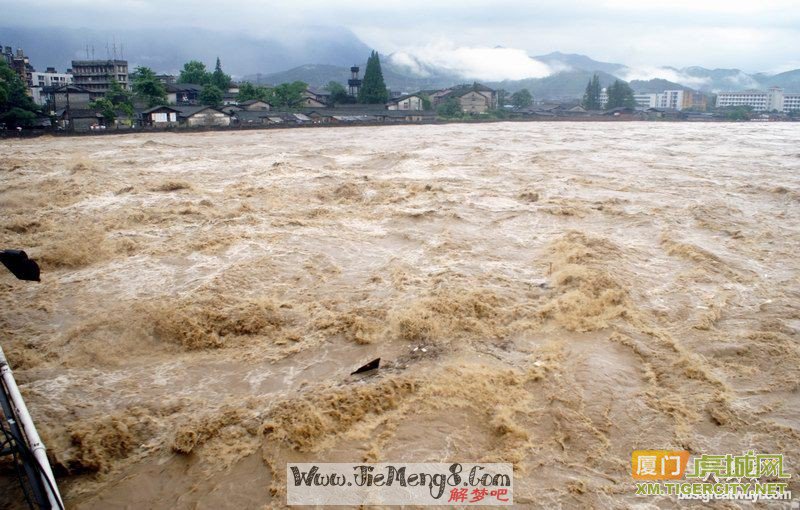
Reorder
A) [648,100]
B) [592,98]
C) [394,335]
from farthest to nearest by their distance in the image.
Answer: [648,100]
[592,98]
[394,335]

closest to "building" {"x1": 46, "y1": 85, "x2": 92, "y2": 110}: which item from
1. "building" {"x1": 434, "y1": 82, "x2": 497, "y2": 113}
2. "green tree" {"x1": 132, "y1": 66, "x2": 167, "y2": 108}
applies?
"green tree" {"x1": 132, "y1": 66, "x2": 167, "y2": 108}

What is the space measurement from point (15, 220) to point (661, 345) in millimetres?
10773

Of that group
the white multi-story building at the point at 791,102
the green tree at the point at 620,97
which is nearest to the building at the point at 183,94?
the green tree at the point at 620,97

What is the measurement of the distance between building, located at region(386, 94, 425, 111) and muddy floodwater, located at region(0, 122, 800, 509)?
31.4 meters

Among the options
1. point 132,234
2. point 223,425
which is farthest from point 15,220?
point 223,425

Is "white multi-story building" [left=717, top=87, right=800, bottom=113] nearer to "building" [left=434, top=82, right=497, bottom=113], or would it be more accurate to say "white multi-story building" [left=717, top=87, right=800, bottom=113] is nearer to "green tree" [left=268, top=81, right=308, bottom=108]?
"building" [left=434, top=82, right=497, bottom=113]

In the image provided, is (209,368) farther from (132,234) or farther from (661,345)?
(132,234)

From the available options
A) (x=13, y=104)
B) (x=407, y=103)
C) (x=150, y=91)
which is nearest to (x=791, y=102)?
(x=407, y=103)

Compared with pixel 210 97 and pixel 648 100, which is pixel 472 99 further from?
pixel 648 100

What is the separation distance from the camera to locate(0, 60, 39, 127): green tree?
23031 mm

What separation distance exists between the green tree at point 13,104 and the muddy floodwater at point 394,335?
48.7ft

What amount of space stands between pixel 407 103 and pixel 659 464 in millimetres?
41240

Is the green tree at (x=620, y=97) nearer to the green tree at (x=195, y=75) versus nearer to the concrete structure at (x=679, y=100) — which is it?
the concrete structure at (x=679, y=100)

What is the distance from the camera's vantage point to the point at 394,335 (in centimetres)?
550
